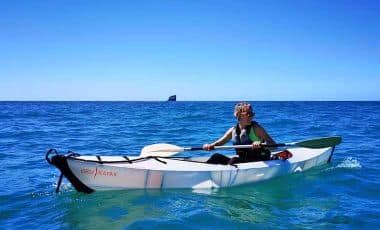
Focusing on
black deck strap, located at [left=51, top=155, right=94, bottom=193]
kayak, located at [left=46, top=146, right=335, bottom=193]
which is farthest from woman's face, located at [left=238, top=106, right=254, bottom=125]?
black deck strap, located at [left=51, top=155, right=94, bottom=193]

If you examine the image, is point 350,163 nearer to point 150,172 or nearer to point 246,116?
point 246,116

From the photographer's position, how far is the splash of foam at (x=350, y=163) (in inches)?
375

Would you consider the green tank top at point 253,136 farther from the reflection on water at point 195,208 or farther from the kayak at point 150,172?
the reflection on water at point 195,208

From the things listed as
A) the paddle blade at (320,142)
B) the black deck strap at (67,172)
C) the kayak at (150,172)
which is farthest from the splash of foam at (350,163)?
the black deck strap at (67,172)

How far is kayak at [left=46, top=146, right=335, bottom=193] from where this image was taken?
613cm

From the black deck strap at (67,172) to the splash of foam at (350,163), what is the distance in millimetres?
6421

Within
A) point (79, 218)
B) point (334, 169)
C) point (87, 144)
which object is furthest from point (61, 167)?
point (87, 144)

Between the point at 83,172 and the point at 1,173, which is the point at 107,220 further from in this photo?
the point at 1,173

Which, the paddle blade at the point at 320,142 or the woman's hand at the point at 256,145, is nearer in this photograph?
the woman's hand at the point at 256,145

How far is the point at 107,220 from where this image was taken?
5.52 m

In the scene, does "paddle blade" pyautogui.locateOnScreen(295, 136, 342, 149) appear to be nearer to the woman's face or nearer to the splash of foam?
the splash of foam

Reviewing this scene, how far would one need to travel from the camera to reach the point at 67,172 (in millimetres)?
6078

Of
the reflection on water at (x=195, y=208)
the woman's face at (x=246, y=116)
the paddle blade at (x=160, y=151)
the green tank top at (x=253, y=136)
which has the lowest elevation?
the reflection on water at (x=195, y=208)

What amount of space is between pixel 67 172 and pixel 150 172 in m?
1.37
